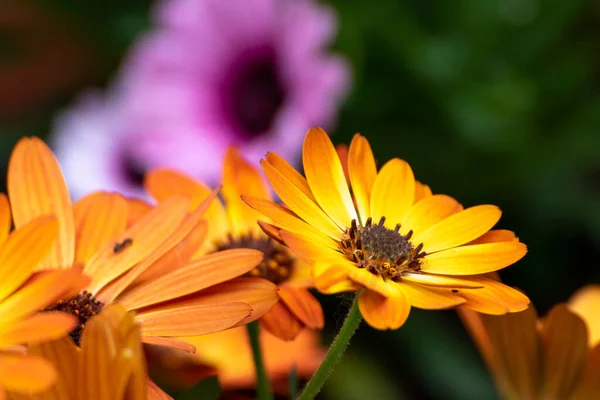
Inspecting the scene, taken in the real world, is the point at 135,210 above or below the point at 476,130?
below

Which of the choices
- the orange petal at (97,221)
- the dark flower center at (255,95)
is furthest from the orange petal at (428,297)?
the dark flower center at (255,95)

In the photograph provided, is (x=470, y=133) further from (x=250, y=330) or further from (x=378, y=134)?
(x=250, y=330)

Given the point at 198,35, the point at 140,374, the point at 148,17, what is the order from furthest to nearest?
1. the point at 148,17
2. the point at 198,35
3. the point at 140,374

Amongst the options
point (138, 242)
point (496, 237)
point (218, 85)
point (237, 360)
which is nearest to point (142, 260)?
point (138, 242)

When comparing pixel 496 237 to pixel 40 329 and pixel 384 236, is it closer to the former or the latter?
pixel 384 236

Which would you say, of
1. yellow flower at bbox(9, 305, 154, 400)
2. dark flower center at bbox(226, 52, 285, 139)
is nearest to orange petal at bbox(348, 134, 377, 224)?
yellow flower at bbox(9, 305, 154, 400)

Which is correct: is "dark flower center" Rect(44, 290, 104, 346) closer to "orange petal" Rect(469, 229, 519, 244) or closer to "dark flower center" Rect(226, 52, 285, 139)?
"orange petal" Rect(469, 229, 519, 244)

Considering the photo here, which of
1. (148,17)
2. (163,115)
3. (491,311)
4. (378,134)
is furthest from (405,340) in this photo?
(491,311)
